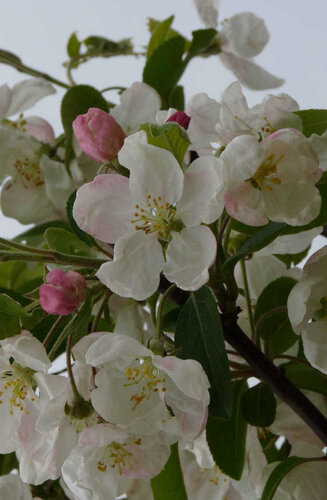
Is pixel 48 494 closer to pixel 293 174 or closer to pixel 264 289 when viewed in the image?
pixel 264 289

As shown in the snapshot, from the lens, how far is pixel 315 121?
78 centimetres

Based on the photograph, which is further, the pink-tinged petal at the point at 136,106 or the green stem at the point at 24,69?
the green stem at the point at 24,69

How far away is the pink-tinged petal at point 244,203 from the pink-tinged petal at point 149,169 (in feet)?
0.14

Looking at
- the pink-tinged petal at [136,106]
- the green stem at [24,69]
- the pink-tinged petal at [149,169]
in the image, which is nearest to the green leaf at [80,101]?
the pink-tinged petal at [136,106]

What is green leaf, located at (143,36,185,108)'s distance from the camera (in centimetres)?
104

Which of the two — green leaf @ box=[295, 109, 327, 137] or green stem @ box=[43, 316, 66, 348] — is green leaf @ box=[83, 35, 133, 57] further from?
green stem @ box=[43, 316, 66, 348]

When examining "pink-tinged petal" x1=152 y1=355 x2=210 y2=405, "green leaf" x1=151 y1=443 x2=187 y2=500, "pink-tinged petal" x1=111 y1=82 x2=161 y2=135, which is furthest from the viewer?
"pink-tinged petal" x1=111 y1=82 x2=161 y2=135

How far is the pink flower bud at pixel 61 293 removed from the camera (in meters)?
0.65

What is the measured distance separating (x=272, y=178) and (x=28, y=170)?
465 millimetres

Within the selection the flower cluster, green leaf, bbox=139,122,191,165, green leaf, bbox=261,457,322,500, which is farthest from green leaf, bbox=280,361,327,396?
green leaf, bbox=139,122,191,165

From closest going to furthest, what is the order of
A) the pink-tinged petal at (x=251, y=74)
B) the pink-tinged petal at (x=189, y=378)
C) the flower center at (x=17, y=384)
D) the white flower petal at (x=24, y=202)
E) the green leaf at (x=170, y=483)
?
the pink-tinged petal at (x=189, y=378) < the flower center at (x=17, y=384) < the green leaf at (x=170, y=483) < the white flower petal at (x=24, y=202) < the pink-tinged petal at (x=251, y=74)

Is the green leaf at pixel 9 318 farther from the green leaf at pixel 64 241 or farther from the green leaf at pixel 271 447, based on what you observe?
the green leaf at pixel 271 447

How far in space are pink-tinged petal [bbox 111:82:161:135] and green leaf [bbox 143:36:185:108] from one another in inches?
2.9

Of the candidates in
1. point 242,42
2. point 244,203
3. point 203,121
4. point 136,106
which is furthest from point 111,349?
point 242,42
